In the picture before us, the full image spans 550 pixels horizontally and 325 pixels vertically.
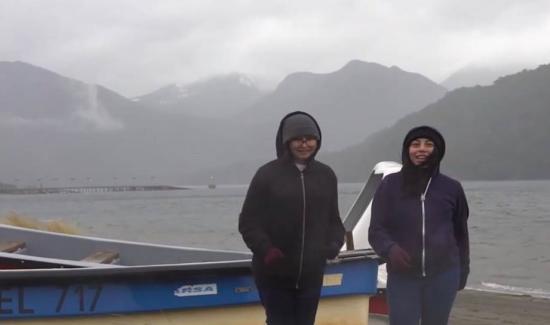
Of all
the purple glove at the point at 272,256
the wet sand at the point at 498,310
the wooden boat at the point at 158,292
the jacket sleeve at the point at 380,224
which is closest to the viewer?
the purple glove at the point at 272,256

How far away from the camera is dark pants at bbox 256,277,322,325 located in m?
4.62

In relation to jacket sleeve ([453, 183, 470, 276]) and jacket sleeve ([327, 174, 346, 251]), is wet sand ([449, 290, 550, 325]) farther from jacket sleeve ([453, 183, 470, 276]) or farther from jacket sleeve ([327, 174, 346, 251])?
jacket sleeve ([327, 174, 346, 251])

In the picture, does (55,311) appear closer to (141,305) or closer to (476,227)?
(141,305)

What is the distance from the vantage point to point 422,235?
4.61m

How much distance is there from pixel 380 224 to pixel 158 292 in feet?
9.58

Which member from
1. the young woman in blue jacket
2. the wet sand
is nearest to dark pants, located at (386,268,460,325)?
the young woman in blue jacket

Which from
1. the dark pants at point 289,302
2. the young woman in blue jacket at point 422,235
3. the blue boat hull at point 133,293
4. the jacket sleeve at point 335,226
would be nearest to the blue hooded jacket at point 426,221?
the young woman in blue jacket at point 422,235

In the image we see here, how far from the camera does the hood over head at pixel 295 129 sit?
458 centimetres

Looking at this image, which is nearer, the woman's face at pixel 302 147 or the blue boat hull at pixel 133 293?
the woman's face at pixel 302 147

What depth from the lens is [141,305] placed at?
6898mm

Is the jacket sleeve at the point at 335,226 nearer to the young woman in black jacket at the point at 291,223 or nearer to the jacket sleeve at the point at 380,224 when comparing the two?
the young woman in black jacket at the point at 291,223

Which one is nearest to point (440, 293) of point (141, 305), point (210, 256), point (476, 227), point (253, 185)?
point (253, 185)

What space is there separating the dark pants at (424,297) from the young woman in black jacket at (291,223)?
1.68ft

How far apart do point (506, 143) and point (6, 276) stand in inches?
7603
